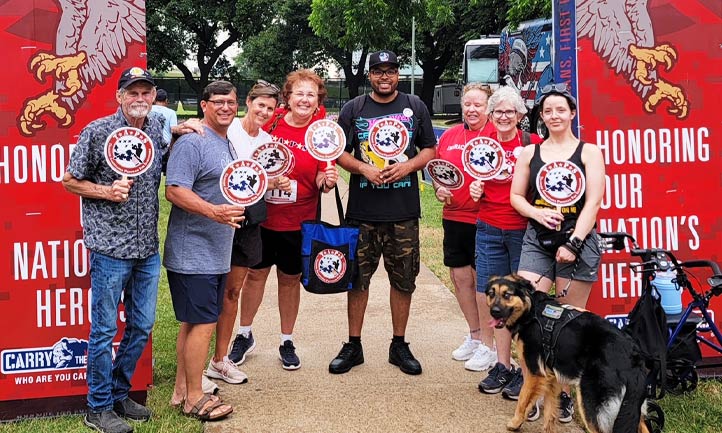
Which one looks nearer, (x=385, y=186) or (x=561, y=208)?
(x=561, y=208)

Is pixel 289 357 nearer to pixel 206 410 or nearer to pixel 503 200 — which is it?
pixel 206 410

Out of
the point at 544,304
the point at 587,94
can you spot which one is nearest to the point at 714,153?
the point at 587,94

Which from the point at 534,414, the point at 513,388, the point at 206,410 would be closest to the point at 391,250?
the point at 513,388

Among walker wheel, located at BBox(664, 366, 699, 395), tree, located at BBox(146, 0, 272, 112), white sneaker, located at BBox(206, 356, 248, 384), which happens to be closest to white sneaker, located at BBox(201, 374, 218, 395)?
white sneaker, located at BBox(206, 356, 248, 384)

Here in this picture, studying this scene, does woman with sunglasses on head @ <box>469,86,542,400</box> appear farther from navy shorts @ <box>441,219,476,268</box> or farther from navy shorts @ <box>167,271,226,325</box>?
navy shorts @ <box>167,271,226,325</box>

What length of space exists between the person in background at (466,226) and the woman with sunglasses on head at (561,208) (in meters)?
0.84

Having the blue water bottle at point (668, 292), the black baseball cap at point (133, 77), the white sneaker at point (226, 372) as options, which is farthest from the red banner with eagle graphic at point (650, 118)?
the black baseball cap at point (133, 77)

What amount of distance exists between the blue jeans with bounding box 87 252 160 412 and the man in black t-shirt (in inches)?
61.6

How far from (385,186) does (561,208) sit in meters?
1.42

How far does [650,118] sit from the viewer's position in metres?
4.97

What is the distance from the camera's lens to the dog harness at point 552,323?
3898 mm

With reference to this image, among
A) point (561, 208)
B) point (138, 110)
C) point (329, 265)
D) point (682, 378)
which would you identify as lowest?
point (682, 378)

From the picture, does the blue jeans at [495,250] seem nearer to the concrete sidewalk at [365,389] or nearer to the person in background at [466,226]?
the person in background at [466,226]

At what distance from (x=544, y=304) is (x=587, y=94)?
169 cm
